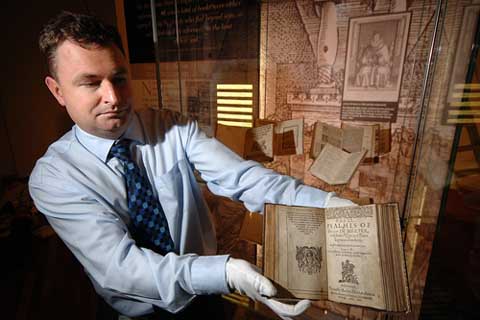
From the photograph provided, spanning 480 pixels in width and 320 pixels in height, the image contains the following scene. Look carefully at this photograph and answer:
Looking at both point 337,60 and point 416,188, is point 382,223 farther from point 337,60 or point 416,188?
point 337,60

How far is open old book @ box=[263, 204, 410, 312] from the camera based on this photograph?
0.62 meters

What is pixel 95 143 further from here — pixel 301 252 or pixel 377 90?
pixel 377 90

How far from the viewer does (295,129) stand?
136 centimetres

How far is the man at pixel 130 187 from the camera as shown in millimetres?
652

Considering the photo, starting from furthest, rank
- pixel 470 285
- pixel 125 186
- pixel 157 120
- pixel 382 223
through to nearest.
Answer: pixel 470 285, pixel 157 120, pixel 125 186, pixel 382 223

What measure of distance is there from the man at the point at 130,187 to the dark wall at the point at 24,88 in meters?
0.96

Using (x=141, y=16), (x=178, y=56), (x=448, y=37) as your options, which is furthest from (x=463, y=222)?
(x=141, y=16)

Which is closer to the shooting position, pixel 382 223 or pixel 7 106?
pixel 382 223

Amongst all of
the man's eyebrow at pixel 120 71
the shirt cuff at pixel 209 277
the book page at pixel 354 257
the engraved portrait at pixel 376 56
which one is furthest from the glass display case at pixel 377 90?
the shirt cuff at pixel 209 277

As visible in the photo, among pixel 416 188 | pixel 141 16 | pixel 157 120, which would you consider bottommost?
pixel 416 188

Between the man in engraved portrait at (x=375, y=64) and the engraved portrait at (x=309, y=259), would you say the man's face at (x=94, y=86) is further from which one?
the man in engraved portrait at (x=375, y=64)

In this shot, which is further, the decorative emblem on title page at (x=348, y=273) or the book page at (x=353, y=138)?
the book page at (x=353, y=138)

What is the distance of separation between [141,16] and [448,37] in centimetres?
160

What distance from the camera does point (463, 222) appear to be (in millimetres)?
1243
